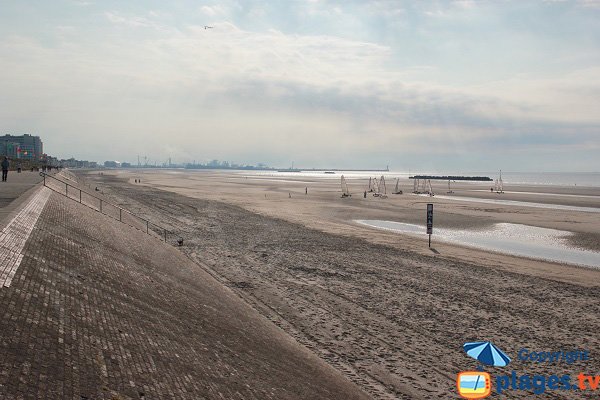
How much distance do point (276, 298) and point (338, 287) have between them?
351cm

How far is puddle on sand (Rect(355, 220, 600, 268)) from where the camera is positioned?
3102cm

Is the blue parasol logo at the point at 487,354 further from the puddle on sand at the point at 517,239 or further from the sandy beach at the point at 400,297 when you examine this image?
the puddle on sand at the point at 517,239

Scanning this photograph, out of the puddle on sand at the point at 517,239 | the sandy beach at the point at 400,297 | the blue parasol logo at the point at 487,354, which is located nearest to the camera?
the blue parasol logo at the point at 487,354

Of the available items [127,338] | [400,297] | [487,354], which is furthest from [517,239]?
[127,338]

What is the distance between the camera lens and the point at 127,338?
9.84 m

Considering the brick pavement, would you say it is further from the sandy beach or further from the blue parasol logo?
the blue parasol logo

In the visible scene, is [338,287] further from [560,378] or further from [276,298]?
[560,378]

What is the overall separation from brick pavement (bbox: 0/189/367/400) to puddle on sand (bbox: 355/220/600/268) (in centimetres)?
2349

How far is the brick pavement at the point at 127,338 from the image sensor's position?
747 centimetres

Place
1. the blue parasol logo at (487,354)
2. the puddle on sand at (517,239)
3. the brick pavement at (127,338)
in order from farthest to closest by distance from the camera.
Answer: the puddle on sand at (517,239), the blue parasol logo at (487,354), the brick pavement at (127,338)

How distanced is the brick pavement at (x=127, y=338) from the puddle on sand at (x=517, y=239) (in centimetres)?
2349

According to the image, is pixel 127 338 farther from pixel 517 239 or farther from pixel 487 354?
pixel 517 239

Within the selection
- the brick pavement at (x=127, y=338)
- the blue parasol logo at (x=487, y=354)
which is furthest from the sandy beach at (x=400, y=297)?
the blue parasol logo at (x=487, y=354)

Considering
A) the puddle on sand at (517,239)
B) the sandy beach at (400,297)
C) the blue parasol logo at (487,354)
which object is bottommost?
the sandy beach at (400,297)
